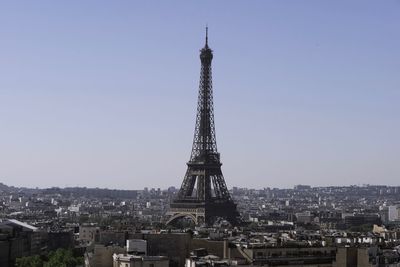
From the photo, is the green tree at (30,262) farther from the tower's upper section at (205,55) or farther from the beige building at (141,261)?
the tower's upper section at (205,55)

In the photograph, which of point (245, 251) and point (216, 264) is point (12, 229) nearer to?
point (245, 251)

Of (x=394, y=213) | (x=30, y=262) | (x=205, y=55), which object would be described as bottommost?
(x=30, y=262)

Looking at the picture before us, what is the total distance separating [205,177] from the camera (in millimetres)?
111938

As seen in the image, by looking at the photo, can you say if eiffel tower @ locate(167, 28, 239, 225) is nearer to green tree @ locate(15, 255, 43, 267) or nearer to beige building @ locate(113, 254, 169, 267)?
green tree @ locate(15, 255, 43, 267)

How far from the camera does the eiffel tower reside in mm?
108688

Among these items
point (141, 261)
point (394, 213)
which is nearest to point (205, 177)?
point (141, 261)

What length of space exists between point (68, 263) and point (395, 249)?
18.4m

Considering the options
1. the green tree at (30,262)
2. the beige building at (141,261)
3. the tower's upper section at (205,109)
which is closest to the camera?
the beige building at (141,261)

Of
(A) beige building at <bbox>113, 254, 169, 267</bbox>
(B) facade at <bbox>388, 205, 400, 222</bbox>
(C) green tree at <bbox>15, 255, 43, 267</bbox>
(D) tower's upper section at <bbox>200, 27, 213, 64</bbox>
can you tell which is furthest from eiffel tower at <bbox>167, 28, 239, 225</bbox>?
(B) facade at <bbox>388, 205, 400, 222</bbox>

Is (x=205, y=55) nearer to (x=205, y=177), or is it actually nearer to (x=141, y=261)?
(x=205, y=177)

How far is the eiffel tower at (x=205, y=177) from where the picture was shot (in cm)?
10869

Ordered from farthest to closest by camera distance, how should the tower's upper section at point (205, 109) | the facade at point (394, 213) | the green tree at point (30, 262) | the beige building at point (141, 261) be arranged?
1. the facade at point (394, 213)
2. the tower's upper section at point (205, 109)
3. the green tree at point (30, 262)
4. the beige building at point (141, 261)

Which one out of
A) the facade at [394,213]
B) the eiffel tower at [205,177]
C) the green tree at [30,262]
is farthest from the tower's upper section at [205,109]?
the facade at [394,213]

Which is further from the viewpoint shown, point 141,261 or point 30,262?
point 30,262
